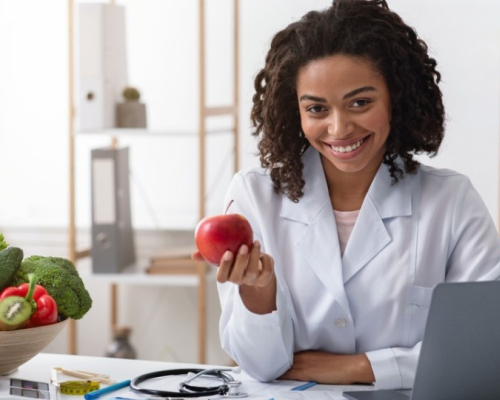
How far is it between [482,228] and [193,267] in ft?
5.04

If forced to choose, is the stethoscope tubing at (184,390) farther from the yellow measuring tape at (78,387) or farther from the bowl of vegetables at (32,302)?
the bowl of vegetables at (32,302)

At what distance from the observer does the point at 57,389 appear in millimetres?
1602

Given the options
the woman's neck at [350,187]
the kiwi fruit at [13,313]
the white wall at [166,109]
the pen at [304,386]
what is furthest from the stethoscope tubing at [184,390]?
the white wall at [166,109]

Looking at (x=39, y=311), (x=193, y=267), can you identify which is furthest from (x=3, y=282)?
(x=193, y=267)

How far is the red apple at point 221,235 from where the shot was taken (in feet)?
5.09

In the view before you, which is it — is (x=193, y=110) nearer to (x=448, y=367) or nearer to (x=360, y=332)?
(x=360, y=332)

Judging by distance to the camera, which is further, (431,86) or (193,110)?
(193,110)

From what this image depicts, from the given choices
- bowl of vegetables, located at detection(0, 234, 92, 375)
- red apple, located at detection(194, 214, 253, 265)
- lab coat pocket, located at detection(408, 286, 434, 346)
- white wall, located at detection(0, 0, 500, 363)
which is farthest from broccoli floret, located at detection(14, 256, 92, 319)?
white wall, located at detection(0, 0, 500, 363)

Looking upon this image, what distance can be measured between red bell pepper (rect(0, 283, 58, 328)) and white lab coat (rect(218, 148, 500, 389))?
0.34m

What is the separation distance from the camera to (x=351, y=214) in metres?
1.89

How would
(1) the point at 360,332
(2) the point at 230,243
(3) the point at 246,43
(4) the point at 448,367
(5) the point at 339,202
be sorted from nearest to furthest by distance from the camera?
1. (4) the point at 448,367
2. (2) the point at 230,243
3. (1) the point at 360,332
4. (5) the point at 339,202
5. (3) the point at 246,43

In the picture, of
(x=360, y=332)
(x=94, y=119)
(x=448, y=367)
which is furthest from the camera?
(x=94, y=119)

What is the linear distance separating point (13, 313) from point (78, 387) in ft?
0.57

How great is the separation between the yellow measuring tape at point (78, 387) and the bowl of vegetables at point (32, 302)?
0.10 metres
